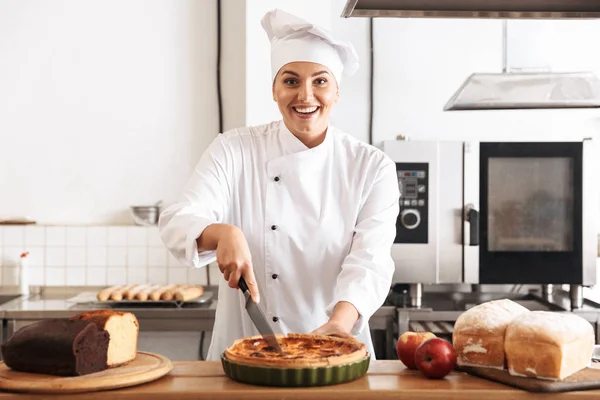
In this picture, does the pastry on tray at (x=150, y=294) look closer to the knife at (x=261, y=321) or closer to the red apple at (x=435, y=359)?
the knife at (x=261, y=321)

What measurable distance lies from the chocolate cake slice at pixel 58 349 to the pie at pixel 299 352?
0.31 m

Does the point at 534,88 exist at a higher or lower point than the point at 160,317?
higher

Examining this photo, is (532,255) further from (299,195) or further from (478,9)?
(478,9)

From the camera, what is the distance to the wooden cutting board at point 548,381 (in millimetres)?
1592

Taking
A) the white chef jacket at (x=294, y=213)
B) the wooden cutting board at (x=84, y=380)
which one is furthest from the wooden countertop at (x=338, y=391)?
the white chef jacket at (x=294, y=213)

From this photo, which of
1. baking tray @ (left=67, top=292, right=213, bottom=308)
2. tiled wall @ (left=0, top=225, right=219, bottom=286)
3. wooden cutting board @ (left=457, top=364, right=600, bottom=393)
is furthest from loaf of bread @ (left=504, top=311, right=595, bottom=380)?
tiled wall @ (left=0, top=225, right=219, bottom=286)

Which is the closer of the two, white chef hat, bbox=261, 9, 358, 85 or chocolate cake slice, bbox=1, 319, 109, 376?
chocolate cake slice, bbox=1, 319, 109, 376

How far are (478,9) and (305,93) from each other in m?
0.57

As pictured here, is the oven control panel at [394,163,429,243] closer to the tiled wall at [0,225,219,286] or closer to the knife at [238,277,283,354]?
the tiled wall at [0,225,219,286]

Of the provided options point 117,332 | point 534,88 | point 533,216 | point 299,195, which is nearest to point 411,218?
point 533,216

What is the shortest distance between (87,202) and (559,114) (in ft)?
9.15

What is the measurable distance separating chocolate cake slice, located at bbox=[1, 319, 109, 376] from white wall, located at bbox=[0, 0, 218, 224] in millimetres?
2491

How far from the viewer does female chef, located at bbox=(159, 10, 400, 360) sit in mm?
2316

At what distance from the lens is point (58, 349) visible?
5.43ft
